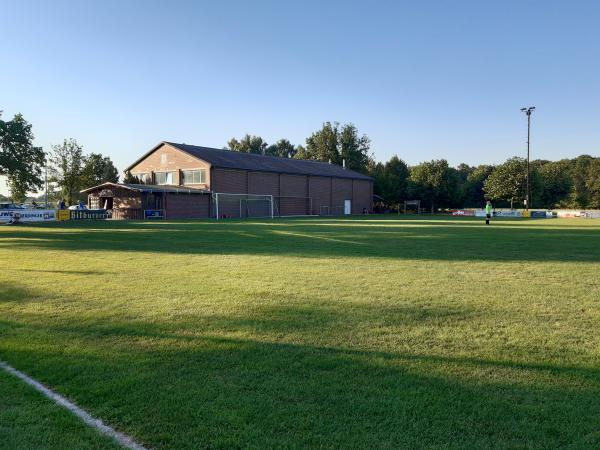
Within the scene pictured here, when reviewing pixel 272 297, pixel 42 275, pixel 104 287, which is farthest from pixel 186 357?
pixel 42 275

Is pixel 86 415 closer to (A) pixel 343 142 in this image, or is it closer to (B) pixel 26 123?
(B) pixel 26 123

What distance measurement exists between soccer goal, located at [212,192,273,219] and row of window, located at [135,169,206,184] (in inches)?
111

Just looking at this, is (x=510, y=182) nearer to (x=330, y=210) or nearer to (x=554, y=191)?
(x=554, y=191)

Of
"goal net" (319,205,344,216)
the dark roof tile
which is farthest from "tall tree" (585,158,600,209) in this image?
"goal net" (319,205,344,216)

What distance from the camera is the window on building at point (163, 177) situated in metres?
56.1

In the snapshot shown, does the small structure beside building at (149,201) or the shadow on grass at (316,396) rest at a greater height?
the small structure beside building at (149,201)

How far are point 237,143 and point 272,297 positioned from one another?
100556 millimetres

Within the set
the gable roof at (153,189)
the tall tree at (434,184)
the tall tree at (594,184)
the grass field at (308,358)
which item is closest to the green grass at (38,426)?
the grass field at (308,358)

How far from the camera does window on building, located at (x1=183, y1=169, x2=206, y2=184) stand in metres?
53.1

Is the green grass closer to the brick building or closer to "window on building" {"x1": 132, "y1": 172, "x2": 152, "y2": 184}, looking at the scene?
the brick building

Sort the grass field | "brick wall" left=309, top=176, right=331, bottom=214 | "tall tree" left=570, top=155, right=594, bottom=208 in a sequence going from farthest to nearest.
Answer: "tall tree" left=570, top=155, right=594, bottom=208 < "brick wall" left=309, top=176, right=331, bottom=214 < the grass field

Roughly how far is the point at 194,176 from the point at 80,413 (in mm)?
51660

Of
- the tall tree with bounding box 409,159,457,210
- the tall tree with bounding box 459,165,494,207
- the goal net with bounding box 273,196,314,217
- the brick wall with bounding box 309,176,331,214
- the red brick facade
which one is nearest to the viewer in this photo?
the red brick facade

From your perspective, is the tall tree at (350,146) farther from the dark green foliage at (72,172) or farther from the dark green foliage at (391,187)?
the dark green foliage at (72,172)
